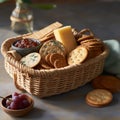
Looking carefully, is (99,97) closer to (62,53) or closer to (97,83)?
(97,83)

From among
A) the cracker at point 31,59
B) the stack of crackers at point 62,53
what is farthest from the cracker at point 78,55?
the cracker at point 31,59

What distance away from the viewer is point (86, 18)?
1854 mm

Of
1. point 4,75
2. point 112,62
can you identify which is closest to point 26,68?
point 4,75

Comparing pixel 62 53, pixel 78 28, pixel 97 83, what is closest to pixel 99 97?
pixel 97 83

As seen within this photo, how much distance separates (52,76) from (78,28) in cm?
70

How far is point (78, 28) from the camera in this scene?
1.71 meters

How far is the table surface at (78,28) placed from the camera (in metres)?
1.03

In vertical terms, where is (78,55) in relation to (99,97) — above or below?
above

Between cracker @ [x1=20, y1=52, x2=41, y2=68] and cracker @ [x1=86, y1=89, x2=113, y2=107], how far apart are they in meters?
0.20

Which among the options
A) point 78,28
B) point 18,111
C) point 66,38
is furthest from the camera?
point 78,28

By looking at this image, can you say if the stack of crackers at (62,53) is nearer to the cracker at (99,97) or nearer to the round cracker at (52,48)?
the round cracker at (52,48)

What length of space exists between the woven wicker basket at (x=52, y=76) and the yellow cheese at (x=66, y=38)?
0.12m

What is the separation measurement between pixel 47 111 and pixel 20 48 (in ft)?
0.84

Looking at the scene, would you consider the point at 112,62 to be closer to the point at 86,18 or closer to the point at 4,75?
the point at 4,75
